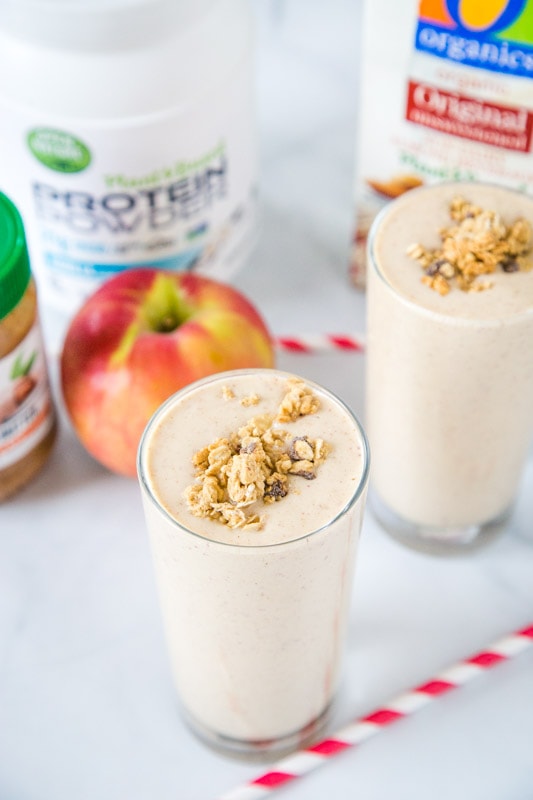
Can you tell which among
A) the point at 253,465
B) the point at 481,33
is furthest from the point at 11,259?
the point at 481,33

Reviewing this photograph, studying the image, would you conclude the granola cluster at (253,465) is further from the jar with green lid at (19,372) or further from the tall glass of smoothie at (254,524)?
the jar with green lid at (19,372)

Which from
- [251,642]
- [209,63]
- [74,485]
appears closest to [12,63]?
[209,63]

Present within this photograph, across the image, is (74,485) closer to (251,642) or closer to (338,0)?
(251,642)

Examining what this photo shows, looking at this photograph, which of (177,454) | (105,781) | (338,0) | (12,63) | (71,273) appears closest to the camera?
(177,454)

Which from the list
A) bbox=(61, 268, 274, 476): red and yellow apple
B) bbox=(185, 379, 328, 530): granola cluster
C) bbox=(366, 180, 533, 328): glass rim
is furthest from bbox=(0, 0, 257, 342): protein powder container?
bbox=(185, 379, 328, 530): granola cluster

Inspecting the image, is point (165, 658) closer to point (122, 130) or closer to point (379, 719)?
point (379, 719)

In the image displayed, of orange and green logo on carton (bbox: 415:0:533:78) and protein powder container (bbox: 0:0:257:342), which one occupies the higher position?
orange and green logo on carton (bbox: 415:0:533:78)

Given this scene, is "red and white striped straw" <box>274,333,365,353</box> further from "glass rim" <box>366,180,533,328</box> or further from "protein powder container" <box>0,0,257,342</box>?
"glass rim" <box>366,180,533,328</box>

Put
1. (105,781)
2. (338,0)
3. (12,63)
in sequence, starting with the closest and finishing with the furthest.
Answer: (105,781) < (12,63) < (338,0)
